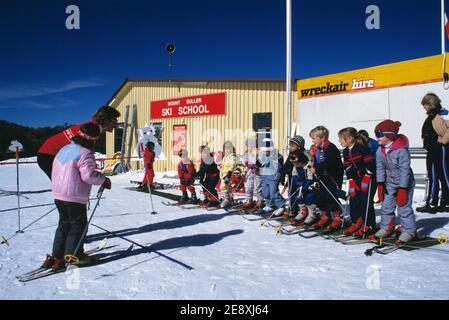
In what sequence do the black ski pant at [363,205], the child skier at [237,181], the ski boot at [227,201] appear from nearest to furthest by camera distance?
1. the black ski pant at [363,205]
2. the ski boot at [227,201]
3. the child skier at [237,181]

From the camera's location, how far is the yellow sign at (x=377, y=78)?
27.5ft

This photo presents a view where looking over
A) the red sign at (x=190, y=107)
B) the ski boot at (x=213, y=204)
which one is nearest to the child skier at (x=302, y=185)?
the ski boot at (x=213, y=204)

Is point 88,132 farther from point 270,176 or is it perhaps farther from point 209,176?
point 209,176

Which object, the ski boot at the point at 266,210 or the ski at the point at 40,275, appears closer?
the ski at the point at 40,275

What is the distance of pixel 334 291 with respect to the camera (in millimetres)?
3543

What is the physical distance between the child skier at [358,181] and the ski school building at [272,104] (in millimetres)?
3922

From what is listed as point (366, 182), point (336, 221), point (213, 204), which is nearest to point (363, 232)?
point (336, 221)

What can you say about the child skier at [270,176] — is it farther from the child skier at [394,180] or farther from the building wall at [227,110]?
the building wall at [227,110]
